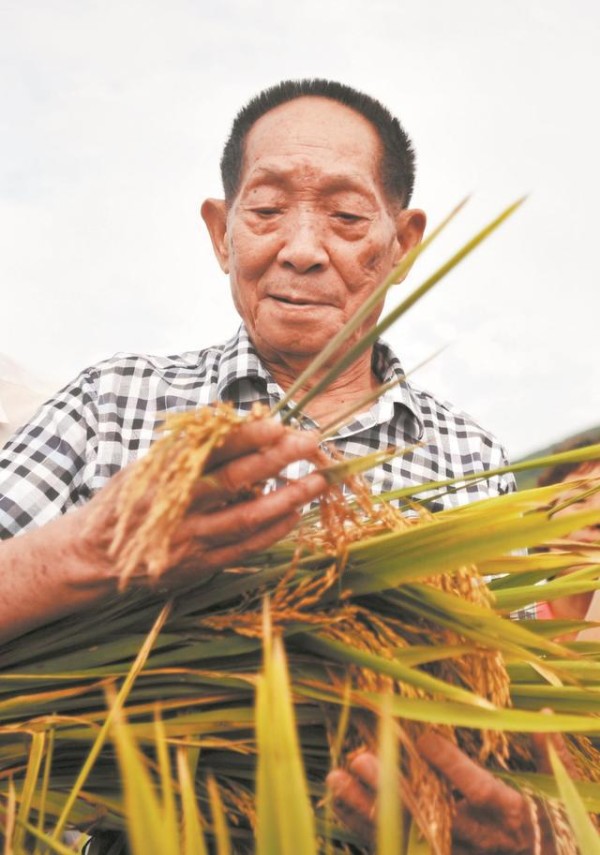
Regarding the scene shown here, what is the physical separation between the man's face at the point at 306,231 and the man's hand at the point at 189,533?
967 millimetres

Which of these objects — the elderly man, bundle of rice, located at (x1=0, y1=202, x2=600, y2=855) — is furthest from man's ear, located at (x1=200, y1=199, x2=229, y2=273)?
bundle of rice, located at (x1=0, y1=202, x2=600, y2=855)

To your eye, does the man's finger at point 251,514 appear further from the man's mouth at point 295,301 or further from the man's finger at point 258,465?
the man's mouth at point 295,301

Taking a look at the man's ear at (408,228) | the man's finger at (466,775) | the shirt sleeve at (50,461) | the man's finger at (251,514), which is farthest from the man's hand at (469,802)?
the man's ear at (408,228)

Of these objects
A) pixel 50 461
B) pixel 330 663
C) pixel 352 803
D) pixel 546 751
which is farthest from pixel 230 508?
pixel 50 461

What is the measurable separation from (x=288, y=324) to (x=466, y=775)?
1104 millimetres

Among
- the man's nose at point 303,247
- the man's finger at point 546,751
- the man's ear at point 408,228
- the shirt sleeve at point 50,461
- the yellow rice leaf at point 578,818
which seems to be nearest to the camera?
the yellow rice leaf at point 578,818

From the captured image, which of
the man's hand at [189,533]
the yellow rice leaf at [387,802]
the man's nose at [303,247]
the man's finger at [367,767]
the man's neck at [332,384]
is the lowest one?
the man's finger at [367,767]

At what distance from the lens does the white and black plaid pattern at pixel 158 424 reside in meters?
1.68

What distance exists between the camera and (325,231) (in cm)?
186

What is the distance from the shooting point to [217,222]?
2.19 meters

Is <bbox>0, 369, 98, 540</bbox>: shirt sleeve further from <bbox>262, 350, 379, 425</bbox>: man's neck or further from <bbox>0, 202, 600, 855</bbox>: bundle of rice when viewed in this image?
<bbox>0, 202, 600, 855</bbox>: bundle of rice

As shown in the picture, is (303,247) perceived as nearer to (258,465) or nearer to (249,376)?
(249,376)

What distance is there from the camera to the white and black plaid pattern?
1.68 m

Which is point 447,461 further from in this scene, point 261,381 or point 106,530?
point 106,530
